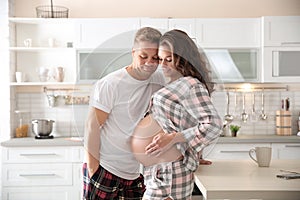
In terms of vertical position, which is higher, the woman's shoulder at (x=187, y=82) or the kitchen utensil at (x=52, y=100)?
the woman's shoulder at (x=187, y=82)

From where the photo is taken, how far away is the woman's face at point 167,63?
59cm

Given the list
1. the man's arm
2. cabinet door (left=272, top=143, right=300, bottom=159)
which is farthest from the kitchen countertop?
the man's arm

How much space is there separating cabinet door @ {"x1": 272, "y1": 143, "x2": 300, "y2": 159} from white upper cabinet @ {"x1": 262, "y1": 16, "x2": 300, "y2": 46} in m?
0.75

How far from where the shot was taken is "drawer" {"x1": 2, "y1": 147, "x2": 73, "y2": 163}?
10.8ft

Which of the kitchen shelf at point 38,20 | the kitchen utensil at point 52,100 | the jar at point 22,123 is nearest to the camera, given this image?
the kitchen shelf at point 38,20

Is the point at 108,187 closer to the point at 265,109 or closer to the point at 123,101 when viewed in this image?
the point at 123,101

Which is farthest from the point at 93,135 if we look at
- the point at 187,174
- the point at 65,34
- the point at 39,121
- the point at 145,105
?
the point at 65,34

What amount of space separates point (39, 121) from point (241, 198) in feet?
7.97

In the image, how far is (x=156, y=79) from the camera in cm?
60

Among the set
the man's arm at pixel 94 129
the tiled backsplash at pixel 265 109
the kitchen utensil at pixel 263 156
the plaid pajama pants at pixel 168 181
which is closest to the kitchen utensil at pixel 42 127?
the tiled backsplash at pixel 265 109

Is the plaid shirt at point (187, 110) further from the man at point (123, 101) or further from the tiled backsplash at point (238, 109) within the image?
the tiled backsplash at point (238, 109)

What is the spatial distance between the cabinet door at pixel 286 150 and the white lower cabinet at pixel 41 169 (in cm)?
138

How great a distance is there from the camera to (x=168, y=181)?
0.81 meters

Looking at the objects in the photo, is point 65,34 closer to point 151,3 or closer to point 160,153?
point 151,3
